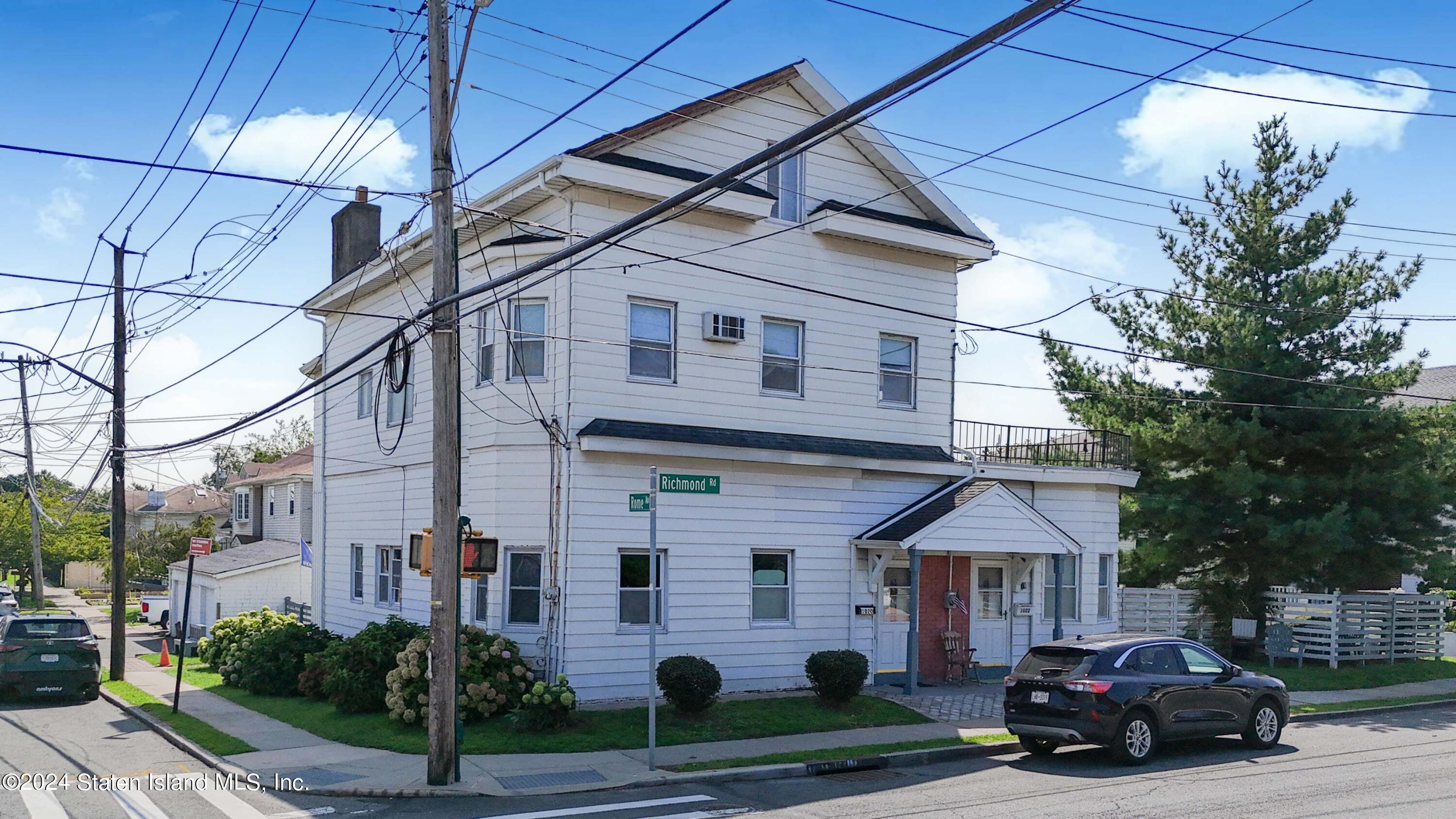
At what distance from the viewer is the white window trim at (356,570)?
23484mm

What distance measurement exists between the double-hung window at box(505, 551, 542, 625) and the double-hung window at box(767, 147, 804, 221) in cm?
712

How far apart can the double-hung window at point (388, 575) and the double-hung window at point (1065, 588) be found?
1186 centimetres

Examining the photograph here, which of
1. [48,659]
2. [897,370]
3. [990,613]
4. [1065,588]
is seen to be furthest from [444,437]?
[1065,588]

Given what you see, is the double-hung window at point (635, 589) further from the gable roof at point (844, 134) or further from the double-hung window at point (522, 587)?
the gable roof at point (844, 134)

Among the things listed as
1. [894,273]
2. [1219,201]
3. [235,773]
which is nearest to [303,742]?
[235,773]

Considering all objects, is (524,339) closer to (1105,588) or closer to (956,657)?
(956,657)

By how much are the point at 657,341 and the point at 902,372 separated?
4986 millimetres

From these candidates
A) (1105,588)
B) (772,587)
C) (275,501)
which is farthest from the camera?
(275,501)

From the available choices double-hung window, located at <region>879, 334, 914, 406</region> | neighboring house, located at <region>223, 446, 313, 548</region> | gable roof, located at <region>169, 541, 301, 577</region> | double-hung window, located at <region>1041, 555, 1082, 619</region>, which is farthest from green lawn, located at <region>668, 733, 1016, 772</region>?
neighboring house, located at <region>223, 446, 313, 548</region>

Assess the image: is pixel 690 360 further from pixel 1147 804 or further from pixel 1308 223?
pixel 1308 223

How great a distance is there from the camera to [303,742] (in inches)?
598

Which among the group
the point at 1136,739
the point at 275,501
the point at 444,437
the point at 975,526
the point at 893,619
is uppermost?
the point at 444,437

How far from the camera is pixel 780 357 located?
1973cm

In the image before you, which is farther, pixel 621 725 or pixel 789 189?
pixel 789 189
